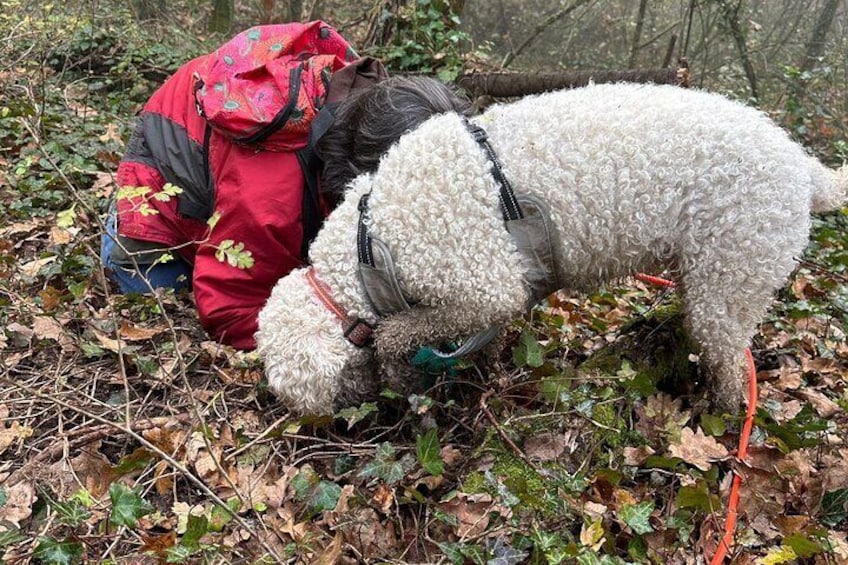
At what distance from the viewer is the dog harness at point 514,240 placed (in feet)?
9.16

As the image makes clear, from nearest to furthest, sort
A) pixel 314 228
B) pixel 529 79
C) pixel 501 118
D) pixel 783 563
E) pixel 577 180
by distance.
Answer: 1. pixel 783 563
2. pixel 577 180
3. pixel 501 118
4. pixel 314 228
5. pixel 529 79

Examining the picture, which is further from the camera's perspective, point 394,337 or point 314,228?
point 314,228

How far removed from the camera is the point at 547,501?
230cm

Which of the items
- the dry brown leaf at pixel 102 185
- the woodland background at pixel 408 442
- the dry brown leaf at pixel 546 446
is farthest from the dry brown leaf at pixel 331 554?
the dry brown leaf at pixel 102 185

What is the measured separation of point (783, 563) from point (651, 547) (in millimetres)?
457

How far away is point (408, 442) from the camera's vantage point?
2.96 m

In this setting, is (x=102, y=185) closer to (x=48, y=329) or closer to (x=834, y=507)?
(x=48, y=329)

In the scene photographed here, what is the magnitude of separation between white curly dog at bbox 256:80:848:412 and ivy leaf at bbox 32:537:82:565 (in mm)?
1009

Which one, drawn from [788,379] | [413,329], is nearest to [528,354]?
[413,329]

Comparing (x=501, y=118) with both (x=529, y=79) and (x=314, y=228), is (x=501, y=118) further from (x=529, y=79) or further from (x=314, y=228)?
(x=529, y=79)

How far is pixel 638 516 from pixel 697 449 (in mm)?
658

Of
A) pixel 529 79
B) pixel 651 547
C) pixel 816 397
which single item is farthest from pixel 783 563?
pixel 529 79

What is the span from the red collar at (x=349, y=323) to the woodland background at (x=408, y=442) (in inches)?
13.5

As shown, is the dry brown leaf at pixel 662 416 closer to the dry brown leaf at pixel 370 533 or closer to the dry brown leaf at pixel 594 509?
the dry brown leaf at pixel 594 509
